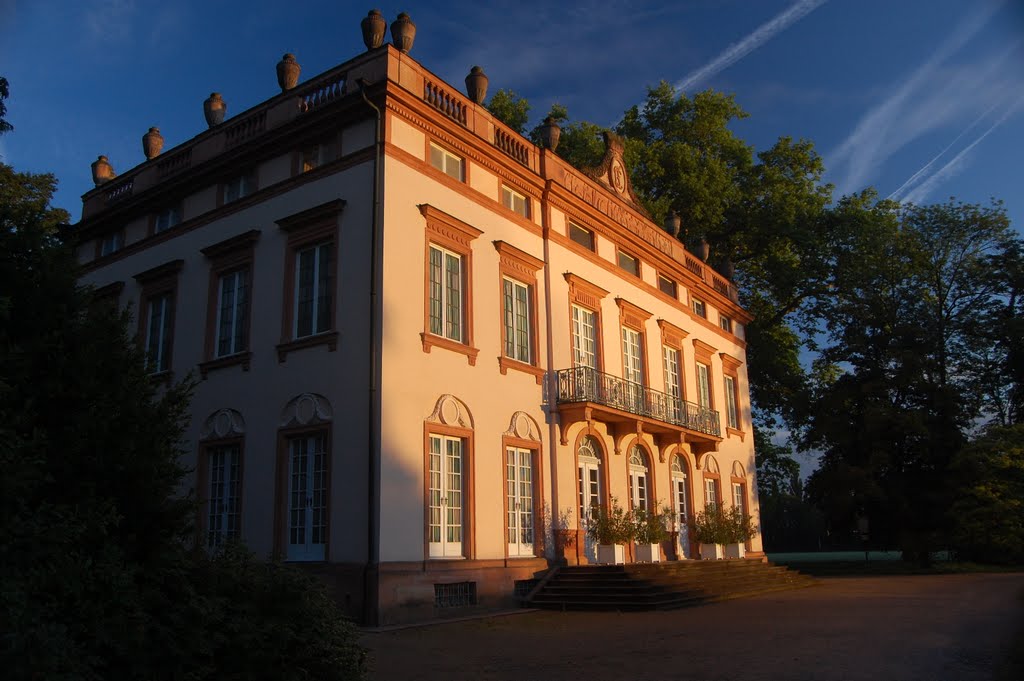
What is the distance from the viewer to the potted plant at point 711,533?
2316 cm

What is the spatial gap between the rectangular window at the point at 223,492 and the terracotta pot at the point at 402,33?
8.66 meters

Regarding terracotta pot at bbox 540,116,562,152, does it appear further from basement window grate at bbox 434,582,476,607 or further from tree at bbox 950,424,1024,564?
tree at bbox 950,424,1024,564

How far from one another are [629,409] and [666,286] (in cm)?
642

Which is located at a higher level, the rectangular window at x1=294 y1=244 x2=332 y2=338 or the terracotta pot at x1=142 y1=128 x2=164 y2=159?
the terracotta pot at x1=142 y1=128 x2=164 y2=159

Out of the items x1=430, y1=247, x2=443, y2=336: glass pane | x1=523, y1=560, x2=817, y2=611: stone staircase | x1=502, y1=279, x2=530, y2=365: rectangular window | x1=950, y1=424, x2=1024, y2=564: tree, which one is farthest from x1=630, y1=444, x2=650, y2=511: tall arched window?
x1=950, y1=424, x2=1024, y2=564: tree

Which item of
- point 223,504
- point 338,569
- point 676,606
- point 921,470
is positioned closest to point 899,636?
point 676,606

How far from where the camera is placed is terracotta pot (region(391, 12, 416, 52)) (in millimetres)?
16297

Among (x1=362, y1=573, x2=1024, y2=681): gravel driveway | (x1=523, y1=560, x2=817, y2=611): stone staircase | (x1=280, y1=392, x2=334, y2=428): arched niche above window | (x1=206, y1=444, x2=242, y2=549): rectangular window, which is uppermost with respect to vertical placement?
(x1=280, y1=392, x2=334, y2=428): arched niche above window

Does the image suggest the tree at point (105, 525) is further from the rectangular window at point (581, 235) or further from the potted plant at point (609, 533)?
the rectangular window at point (581, 235)

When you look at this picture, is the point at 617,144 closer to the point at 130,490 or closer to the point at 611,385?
the point at 611,385

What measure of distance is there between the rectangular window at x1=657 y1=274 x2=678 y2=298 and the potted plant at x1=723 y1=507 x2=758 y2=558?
7066 mm

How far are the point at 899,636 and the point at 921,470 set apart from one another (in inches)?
924

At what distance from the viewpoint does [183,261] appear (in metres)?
18.8

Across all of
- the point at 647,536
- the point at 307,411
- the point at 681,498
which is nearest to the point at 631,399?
the point at 647,536
